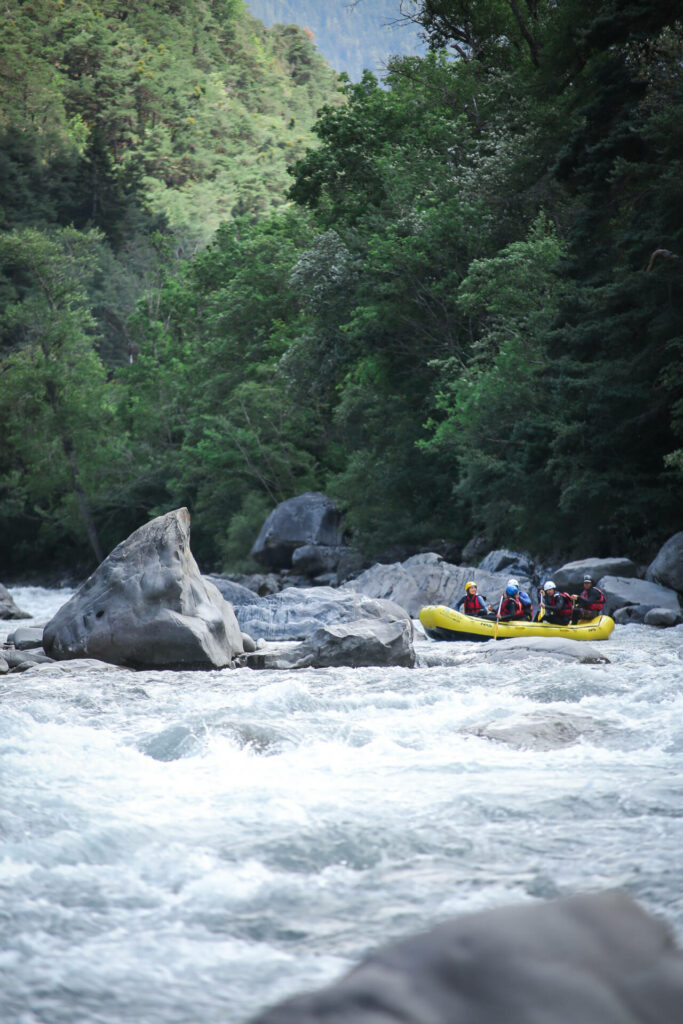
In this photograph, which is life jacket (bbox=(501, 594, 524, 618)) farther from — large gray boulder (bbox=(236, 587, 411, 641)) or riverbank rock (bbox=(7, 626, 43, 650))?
riverbank rock (bbox=(7, 626, 43, 650))

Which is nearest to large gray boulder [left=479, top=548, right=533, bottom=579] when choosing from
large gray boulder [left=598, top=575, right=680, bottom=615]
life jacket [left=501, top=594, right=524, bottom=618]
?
large gray boulder [left=598, top=575, right=680, bottom=615]

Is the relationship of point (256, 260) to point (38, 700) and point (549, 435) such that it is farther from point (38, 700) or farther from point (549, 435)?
point (38, 700)

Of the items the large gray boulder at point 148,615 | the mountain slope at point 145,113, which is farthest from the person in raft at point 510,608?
the mountain slope at point 145,113

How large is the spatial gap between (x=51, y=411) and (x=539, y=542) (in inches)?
914

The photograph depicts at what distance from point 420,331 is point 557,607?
13.3 metres

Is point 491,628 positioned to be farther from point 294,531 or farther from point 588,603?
point 294,531

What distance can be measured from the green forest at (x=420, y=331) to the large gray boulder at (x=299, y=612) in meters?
6.18

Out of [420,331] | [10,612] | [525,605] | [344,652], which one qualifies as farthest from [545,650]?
[420,331]

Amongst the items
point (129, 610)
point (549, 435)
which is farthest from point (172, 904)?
point (549, 435)

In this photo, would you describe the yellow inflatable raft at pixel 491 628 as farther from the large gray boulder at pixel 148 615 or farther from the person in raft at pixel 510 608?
the large gray boulder at pixel 148 615

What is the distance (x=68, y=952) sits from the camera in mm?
3342

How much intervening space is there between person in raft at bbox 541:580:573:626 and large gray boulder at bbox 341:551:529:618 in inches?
160

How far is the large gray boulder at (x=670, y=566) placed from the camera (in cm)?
1667

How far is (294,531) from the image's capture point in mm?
28406
